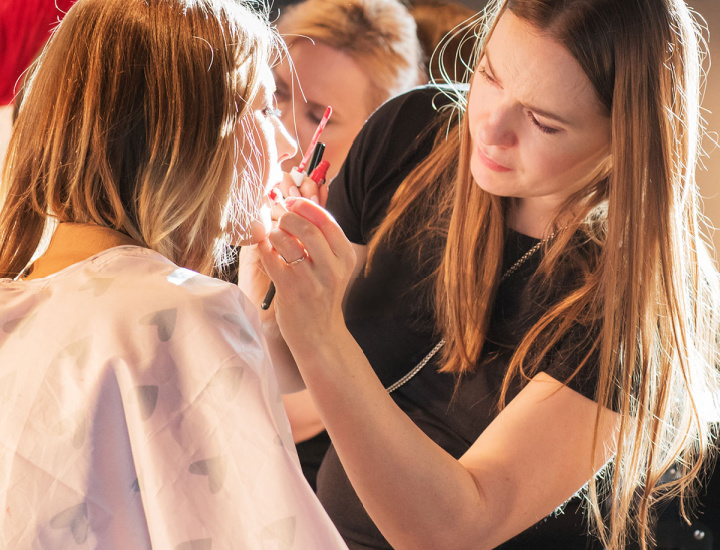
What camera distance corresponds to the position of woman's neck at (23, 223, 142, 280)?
2.39ft

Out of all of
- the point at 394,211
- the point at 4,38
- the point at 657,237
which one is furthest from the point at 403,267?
the point at 4,38

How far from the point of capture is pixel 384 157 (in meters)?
1.25

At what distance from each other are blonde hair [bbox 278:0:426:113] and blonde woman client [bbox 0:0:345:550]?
86cm

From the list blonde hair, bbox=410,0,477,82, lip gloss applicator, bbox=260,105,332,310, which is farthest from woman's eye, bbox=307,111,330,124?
lip gloss applicator, bbox=260,105,332,310

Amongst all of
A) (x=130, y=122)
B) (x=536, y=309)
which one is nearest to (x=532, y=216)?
(x=536, y=309)

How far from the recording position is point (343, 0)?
164 centimetres

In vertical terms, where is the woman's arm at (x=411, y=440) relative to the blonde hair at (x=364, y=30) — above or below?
below

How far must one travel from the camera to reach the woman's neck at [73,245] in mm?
729

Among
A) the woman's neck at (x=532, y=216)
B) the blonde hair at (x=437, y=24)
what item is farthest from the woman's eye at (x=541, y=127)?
the blonde hair at (x=437, y=24)

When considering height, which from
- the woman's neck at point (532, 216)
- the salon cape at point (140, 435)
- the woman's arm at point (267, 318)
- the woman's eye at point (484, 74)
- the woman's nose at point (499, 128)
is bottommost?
the woman's arm at point (267, 318)

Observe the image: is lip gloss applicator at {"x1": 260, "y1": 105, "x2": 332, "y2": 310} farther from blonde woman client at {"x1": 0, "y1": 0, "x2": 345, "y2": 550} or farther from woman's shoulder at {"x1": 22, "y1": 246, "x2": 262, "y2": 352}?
woman's shoulder at {"x1": 22, "y1": 246, "x2": 262, "y2": 352}

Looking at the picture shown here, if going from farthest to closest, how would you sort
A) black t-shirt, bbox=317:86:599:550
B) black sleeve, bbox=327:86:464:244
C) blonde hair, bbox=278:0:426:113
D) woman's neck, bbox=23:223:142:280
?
blonde hair, bbox=278:0:426:113 < black sleeve, bbox=327:86:464:244 < black t-shirt, bbox=317:86:599:550 < woman's neck, bbox=23:223:142:280

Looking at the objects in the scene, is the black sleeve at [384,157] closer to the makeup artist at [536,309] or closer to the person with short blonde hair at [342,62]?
the makeup artist at [536,309]

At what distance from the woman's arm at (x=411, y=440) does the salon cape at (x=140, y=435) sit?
14 centimetres
